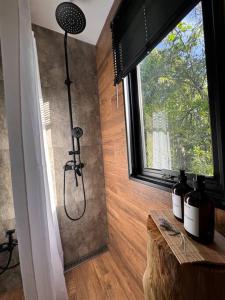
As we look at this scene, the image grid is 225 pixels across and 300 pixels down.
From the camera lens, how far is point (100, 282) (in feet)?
5.27

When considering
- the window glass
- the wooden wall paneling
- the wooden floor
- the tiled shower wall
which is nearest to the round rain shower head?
the wooden wall paneling

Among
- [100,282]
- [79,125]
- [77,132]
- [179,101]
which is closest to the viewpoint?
[179,101]

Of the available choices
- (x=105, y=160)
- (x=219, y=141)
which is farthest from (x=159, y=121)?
(x=105, y=160)

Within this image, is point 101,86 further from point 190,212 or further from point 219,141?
point 190,212

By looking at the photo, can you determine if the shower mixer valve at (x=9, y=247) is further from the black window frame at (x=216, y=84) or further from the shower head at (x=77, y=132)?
the black window frame at (x=216, y=84)

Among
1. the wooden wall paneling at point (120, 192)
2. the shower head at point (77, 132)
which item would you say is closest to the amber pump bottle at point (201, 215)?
the wooden wall paneling at point (120, 192)

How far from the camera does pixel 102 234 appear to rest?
6.80ft

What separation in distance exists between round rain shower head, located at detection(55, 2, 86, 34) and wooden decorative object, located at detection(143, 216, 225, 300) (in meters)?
1.69

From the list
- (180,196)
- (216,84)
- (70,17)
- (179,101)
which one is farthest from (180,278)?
(70,17)

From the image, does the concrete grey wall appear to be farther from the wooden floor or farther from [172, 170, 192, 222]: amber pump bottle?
[172, 170, 192, 222]: amber pump bottle

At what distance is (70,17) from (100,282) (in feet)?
7.49

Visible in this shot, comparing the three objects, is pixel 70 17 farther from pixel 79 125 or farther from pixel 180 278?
pixel 180 278

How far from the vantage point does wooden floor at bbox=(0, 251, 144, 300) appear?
146cm

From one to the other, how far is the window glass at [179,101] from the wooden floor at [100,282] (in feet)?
3.41
